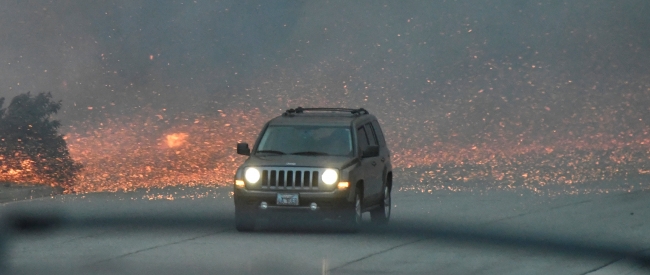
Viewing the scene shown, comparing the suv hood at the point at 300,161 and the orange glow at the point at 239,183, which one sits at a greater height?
the suv hood at the point at 300,161

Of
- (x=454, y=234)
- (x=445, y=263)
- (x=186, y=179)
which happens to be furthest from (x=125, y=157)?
(x=445, y=263)

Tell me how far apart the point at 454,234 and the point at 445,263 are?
12.6ft

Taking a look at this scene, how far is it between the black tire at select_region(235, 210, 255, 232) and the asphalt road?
11cm

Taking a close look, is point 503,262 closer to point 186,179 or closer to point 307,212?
point 307,212

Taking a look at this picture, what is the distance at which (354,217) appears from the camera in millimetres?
13977

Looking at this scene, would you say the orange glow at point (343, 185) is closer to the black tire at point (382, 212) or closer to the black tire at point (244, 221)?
the black tire at point (244, 221)

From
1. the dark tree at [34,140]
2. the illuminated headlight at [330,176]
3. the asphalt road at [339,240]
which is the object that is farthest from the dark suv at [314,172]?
the dark tree at [34,140]

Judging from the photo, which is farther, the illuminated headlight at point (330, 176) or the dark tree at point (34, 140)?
the dark tree at point (34, 140)

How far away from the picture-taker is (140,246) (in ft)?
40.8

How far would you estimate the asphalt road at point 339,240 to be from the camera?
10695 mm

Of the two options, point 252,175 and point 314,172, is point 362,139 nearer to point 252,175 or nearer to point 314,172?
point 314,172

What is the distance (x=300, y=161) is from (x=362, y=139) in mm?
1349

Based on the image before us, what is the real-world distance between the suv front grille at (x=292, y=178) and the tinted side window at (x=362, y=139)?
1.12 m

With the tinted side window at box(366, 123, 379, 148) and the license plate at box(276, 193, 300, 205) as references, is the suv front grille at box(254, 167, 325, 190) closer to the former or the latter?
the license plate at box(276, 193, 300, 205)
